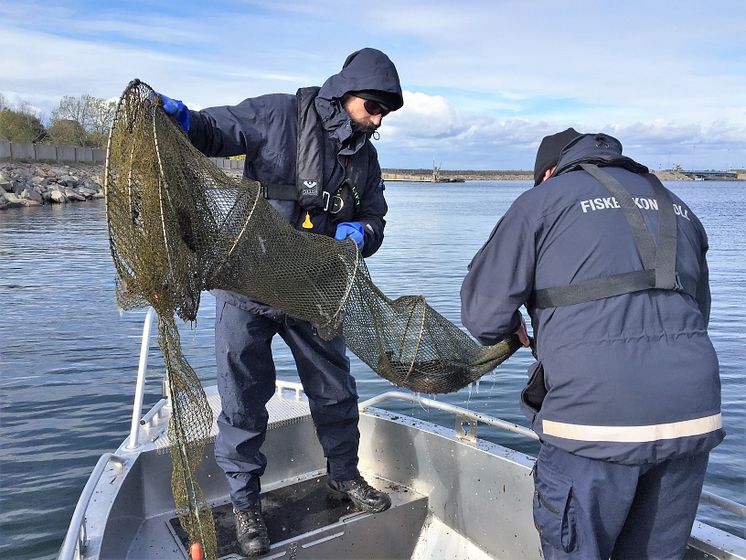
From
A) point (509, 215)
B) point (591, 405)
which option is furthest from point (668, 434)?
point (509, 215)

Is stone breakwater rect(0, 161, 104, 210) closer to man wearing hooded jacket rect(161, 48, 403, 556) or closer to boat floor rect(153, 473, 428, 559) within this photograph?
boat floor rect(153, 473, 428, 559)

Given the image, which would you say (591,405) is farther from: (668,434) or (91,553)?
(91,553)

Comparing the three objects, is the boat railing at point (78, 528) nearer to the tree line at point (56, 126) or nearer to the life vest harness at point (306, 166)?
the life vest harness at point (306, 166)

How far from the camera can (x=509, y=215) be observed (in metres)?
2.42

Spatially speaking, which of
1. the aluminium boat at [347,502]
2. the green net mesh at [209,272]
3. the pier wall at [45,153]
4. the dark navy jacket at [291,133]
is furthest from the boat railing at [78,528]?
the pier wall at [45,153]

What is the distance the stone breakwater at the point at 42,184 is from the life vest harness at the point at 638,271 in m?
38.6

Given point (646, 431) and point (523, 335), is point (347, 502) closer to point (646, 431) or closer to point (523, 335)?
point (523, 335)

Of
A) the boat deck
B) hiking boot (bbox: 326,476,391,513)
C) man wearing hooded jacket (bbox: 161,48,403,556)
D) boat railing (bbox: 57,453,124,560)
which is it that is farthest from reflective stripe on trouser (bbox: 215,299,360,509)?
boat railing (bbox: 57,453,124,560)

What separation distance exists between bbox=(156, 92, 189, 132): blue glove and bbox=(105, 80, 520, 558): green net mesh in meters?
0.08

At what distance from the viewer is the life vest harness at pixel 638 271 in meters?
2.23

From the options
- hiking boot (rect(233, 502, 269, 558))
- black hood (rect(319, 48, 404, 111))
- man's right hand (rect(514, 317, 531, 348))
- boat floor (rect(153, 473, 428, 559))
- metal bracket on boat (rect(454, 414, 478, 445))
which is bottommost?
boat floor (rect(153, 473, 428, 559))

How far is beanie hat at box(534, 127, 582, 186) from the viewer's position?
271 centimetres

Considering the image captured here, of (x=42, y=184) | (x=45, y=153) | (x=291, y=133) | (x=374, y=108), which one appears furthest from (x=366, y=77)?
(x=45, y=153)

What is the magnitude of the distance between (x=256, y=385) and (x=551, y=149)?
200cm
